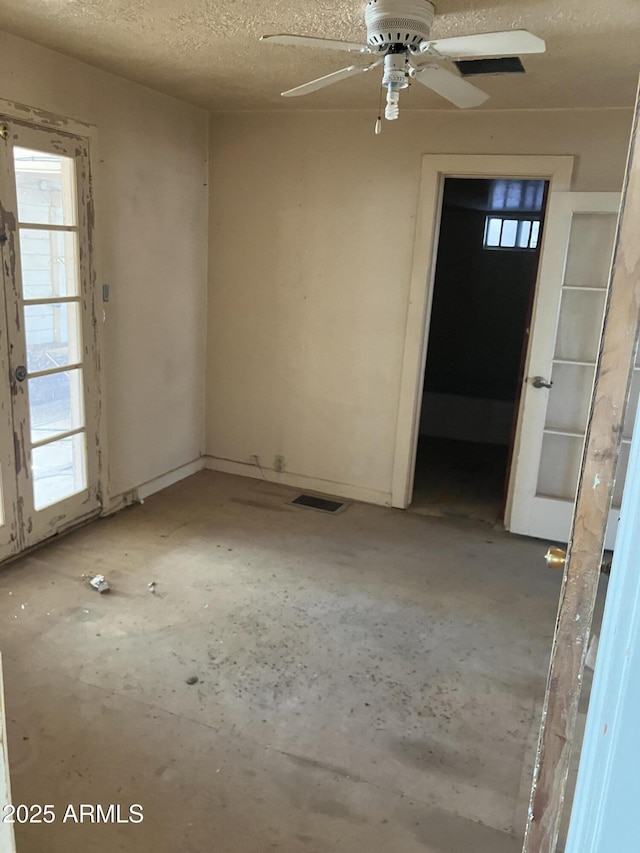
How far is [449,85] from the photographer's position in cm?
255

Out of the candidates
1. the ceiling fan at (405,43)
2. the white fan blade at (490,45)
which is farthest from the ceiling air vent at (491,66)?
the white fan blade at (490,45)

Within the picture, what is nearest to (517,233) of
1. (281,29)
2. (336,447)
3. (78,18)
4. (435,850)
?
(336,447)

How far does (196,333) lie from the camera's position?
15.3 ft

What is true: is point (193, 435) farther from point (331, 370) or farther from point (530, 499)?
point (530, 499)

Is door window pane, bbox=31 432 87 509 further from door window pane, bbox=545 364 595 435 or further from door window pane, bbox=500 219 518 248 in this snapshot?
door window pane, bbox=500 219 518 248

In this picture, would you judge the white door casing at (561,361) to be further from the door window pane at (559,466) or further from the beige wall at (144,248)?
the beige wall at (144,248)

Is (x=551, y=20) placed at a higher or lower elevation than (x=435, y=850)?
higher

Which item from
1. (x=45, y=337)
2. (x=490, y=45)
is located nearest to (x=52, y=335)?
(x=45, y=337)

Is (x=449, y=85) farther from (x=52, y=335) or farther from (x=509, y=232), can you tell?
(x=509, y=232)

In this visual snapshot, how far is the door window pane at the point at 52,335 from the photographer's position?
10.8 ft

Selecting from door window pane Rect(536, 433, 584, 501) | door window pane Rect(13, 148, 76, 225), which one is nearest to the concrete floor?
door window pane Rect(536, 433, 584, 501)

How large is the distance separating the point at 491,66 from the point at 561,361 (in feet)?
5.58

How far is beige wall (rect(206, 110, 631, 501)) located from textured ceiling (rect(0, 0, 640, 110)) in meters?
0.28

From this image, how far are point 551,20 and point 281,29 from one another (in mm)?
1069
